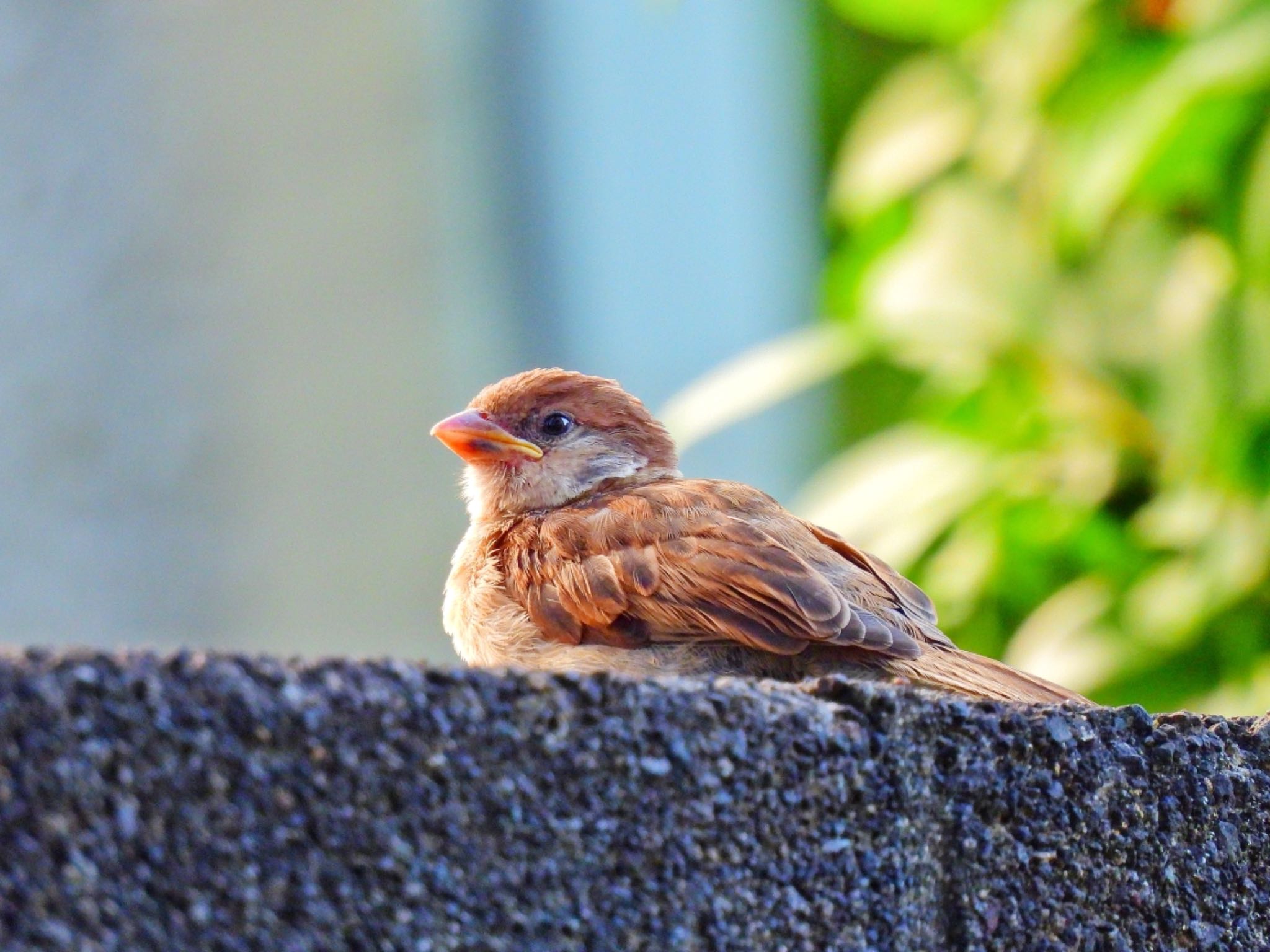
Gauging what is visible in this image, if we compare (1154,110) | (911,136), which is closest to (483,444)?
(1154,110)

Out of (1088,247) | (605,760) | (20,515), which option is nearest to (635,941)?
(605,760)

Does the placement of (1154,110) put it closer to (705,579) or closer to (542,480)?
(542,480)

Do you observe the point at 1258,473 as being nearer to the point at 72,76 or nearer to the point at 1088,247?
the point at 1088,247

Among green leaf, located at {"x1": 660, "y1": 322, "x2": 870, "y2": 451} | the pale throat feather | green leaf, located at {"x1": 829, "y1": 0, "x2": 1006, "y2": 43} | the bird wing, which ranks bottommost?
the bird wing

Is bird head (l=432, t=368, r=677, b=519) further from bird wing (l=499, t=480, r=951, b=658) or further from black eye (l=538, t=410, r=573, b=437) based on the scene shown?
bird wing (l=499, t=480, r=951, b=658)

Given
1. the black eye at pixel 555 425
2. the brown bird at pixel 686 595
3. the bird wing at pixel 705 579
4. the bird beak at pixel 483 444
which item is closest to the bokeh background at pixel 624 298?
the black eye at pixel 555 425

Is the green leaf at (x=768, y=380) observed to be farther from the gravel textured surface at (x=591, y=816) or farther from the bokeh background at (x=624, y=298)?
the gravel textured surface at (x=591, y=816)

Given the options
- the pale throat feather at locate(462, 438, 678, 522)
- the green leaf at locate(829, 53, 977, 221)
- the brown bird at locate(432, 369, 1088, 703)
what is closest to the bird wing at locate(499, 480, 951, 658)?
the brown bird at locate(432, 369, 1088, 703)
